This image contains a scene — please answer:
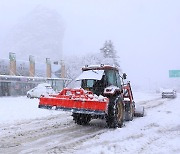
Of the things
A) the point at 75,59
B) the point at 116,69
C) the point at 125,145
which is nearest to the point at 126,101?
the point at 116,69

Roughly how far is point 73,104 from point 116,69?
9.41 ft

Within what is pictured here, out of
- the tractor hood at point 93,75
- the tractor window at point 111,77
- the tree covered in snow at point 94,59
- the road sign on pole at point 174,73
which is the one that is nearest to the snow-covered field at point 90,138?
the tractor window at point 111,77

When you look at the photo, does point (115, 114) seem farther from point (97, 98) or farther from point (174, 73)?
point (174, 73)

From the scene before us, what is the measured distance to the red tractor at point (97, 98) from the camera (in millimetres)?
10406

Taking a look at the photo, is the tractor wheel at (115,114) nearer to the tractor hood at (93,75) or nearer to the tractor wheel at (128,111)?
the tractor hood at (93,75)

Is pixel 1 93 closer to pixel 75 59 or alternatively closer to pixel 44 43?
pixel 75 59

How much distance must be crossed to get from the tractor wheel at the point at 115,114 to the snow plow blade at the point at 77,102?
0.72 meters

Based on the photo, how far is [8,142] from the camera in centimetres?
848

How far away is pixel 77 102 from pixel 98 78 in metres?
1.69

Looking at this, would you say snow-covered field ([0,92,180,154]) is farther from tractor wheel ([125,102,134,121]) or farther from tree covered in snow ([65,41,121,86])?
tree covered in snow ([65,41,121,86])

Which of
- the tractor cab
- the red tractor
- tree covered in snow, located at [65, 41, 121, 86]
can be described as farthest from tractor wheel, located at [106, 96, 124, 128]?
tree covered in snow, located at [65, 41, 121, 86]

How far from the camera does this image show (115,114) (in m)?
11.2

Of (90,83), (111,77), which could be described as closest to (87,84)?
(90,83)

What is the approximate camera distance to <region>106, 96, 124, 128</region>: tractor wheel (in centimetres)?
1109
